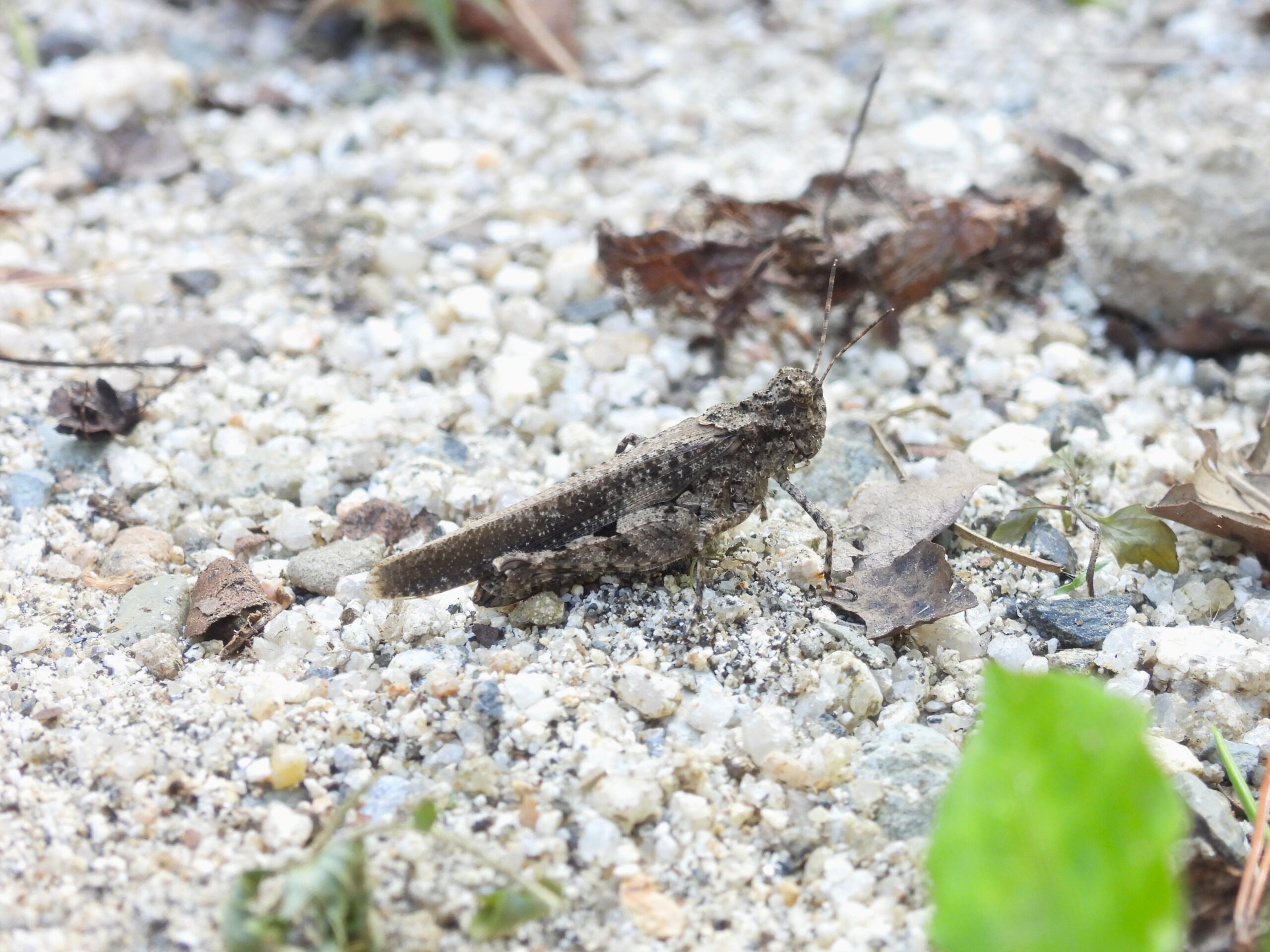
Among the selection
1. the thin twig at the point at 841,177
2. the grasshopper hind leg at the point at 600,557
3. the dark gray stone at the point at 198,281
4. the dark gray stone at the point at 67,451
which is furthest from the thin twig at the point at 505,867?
the dark gray stone at the point at 198,281

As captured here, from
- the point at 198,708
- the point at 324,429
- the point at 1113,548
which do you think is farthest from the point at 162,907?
the point at 1113,548

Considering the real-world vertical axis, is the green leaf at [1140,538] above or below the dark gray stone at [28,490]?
above

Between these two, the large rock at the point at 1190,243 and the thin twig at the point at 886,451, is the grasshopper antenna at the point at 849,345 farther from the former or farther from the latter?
the large rock at the point at 1190,243

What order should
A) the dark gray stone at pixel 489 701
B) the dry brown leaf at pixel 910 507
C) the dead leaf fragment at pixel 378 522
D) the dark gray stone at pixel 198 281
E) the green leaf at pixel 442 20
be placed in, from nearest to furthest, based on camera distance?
the dark gray stone at pixel 489 701
the dry brown leaf at pixel 910 507
the dead leaf fragment at pixel 378 522
the dark gray stone at pixel 198 281
the green leaf at pixel 442 20

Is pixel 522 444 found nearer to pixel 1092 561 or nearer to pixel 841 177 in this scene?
pixel 841 177

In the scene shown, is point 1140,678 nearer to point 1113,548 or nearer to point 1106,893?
point 1113,548

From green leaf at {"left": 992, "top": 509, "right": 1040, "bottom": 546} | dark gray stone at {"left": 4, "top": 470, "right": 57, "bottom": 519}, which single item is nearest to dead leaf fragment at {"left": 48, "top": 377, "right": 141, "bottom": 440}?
dark gray stone at {"left": 4, "top": 470, "right": 57, "bottom": 519}

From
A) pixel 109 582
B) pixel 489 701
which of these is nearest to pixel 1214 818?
pixel 489 701
